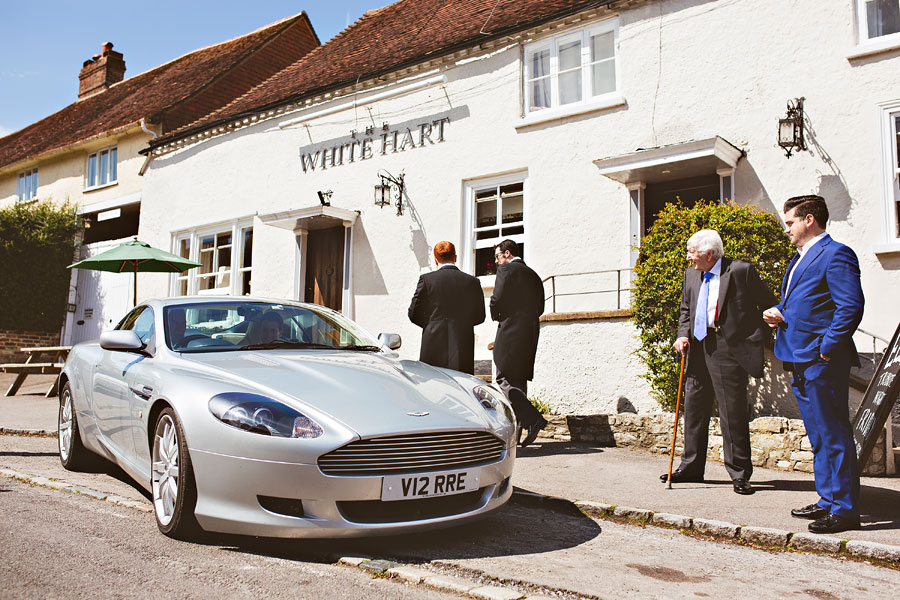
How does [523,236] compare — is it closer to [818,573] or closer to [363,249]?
[363,249]

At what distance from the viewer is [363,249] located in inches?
532

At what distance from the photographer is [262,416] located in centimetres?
371

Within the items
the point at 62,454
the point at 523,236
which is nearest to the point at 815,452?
the point at 62,454

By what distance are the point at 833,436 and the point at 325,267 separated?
10980 mm

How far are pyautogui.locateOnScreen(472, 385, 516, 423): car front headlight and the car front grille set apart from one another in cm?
39

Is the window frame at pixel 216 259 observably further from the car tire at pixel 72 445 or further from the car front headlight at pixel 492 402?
the car front headlight at pixel 492 402

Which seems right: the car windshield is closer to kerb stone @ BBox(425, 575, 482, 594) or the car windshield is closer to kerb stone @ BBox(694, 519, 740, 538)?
kerb stone @ BBox(425, 575, 482, 594)

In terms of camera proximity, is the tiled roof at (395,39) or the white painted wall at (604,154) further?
the tiled roof at (395,39)

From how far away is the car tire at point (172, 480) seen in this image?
3809 millimetres

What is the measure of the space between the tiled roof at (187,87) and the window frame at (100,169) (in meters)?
0.54

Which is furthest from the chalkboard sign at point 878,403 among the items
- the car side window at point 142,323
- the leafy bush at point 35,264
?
the leafy bush at point 35,264

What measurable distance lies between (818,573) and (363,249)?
10.6 m

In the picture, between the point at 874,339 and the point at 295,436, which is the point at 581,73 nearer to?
the point at 874,339

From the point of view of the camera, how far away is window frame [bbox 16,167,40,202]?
2353cm
